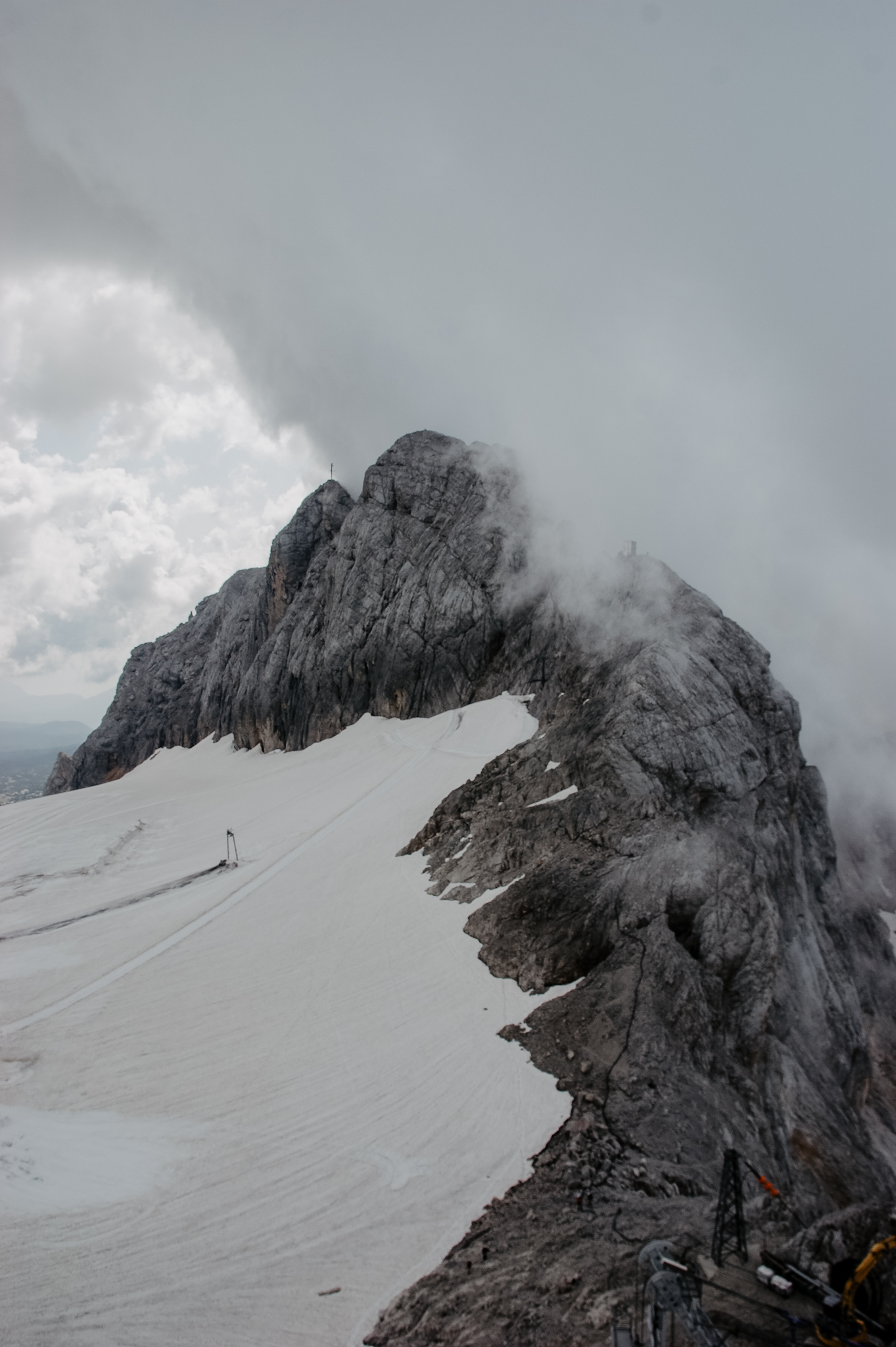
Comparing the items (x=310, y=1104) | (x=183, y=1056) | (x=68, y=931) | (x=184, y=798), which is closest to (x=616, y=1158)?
(x=310, y=1104)

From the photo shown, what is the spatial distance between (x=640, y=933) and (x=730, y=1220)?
675 centimetres

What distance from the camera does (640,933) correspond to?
1331 cm

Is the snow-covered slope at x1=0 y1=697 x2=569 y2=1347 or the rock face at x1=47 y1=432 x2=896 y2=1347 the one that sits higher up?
the rock face at x1=47 y1=432 x2=896 y2=1347

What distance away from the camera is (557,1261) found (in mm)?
6660

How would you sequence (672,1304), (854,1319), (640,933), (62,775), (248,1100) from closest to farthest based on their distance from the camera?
(854,1319), (672,1304), (248,1100), (640,933), (62,775)

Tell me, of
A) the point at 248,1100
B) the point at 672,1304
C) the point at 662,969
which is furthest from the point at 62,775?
the point at 672,1304

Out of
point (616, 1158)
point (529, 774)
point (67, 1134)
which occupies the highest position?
point (529, 774)

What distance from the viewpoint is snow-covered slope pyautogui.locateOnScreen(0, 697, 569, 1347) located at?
702cm

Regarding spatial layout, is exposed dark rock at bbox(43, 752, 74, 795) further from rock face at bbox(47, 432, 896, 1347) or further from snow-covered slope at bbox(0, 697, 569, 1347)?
snow-covered slope at bbox(0, 697, 569, 1347)

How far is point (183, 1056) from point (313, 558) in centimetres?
4578

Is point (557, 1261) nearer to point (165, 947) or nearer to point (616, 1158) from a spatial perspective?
point (616, 1158)

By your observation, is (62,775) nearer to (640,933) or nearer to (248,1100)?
(248,1100)

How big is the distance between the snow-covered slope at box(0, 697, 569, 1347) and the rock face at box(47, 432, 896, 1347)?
884 millimetres

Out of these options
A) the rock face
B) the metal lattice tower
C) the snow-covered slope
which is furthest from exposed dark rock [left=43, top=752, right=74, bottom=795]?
the metal lattice tower
